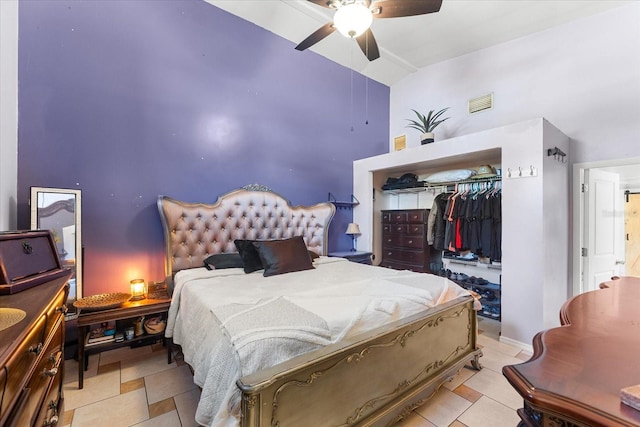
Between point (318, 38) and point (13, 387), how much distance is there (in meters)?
2.85

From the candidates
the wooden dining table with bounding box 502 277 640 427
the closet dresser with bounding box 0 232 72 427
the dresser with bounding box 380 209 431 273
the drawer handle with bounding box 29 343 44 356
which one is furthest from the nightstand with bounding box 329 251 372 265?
the drawer handle with bounding box 29 343 44 356

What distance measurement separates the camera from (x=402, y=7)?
207 cm

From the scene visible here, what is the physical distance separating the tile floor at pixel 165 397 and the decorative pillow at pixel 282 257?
1095mm

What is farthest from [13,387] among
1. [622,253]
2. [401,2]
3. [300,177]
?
[622,253]

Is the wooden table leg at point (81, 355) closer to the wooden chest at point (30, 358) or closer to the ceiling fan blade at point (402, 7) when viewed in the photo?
the wooden chest at point (30, 358)

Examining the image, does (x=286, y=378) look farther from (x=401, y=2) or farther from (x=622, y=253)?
(x=622, y=253)

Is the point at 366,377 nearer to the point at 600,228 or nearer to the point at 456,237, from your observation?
the point at 456,237

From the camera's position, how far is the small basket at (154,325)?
7.85 ft

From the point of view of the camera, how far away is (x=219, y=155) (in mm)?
3256

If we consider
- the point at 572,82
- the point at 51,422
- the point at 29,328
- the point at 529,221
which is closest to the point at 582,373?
the point at 29,328

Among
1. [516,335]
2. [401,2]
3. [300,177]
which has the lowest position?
[516,335]

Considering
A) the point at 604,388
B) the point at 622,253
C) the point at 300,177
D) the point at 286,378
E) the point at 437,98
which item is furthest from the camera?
the point at 437,98

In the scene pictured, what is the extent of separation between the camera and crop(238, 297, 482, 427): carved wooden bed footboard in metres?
1.13

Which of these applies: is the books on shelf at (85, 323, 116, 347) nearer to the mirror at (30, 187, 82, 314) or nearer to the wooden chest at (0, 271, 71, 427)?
the mirror at (30, 187, 82, 314)
